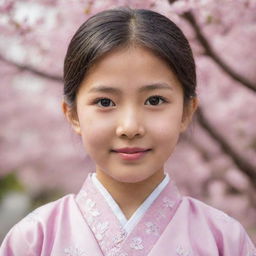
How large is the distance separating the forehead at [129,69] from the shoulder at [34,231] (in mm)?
579

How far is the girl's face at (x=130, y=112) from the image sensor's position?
2.31 metres

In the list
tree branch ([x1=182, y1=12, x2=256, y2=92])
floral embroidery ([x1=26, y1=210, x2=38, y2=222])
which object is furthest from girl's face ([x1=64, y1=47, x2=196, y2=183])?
tree branch ([x1=182, y1=12, x2=256, y2=92])

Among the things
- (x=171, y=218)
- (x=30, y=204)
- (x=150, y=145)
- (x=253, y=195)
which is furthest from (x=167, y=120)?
(x=30, y=204)

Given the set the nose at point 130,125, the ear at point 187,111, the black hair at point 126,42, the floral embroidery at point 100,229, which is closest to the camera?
the nose at point 130,125

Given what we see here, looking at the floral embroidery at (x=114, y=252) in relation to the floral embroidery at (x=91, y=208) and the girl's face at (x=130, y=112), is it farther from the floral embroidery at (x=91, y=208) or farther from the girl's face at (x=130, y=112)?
the girl's face at (x=130, y=112)

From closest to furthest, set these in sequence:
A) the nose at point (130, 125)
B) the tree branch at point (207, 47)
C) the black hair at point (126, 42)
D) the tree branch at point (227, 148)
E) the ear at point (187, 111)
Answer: the nose at point (130, 125)
the black hair at point (126, 42)
the ear at point (187, 111)
the tree branch at point (207, 47)
the tree branch at point (227, 148)

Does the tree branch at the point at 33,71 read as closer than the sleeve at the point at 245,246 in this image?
No

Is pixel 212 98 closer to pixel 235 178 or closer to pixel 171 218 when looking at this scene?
pixel 235 178

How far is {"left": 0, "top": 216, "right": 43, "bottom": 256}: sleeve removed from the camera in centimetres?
252

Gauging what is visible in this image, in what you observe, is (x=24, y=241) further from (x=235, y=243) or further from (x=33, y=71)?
(x=33, y=71)

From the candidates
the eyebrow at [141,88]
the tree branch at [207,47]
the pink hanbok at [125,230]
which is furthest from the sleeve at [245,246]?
the tree branch at [207,47]

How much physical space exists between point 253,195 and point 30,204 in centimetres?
572

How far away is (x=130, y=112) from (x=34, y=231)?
66 centimetres

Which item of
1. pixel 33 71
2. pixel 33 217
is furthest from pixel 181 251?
pixel 33 71
